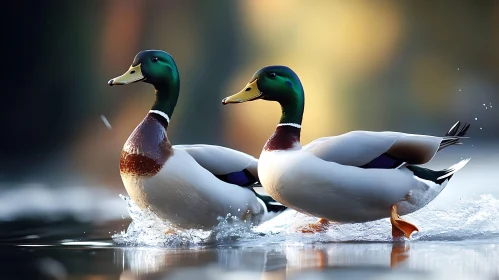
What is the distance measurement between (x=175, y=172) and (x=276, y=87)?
550mm

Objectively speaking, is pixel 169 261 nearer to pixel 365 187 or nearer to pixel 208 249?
pixel 208 249

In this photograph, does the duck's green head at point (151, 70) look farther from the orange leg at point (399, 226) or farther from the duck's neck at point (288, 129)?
the orange leg at point (399, 226)

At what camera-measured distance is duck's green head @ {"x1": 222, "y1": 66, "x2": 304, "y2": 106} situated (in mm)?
3891

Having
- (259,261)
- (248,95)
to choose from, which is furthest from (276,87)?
(259,261)

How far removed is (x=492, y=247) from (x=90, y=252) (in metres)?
1.51

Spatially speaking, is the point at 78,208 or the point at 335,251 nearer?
the point at 335,251

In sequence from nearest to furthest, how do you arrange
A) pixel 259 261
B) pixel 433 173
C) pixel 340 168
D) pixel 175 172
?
pixel 259 261 → pixel 340 168 → pixel 175 172 → pixel 433 173

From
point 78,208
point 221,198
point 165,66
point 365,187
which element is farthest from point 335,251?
point 78,208

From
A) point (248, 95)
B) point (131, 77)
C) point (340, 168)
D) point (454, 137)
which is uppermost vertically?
point (131, 77)

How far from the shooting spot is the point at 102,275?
2879 mm

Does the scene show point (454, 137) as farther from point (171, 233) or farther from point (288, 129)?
point (171, 233)

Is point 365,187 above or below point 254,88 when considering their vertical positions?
below

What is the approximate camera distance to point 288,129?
386 cm

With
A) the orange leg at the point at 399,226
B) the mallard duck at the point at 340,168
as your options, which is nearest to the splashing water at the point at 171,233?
the mallard duck at the point at 340,168
